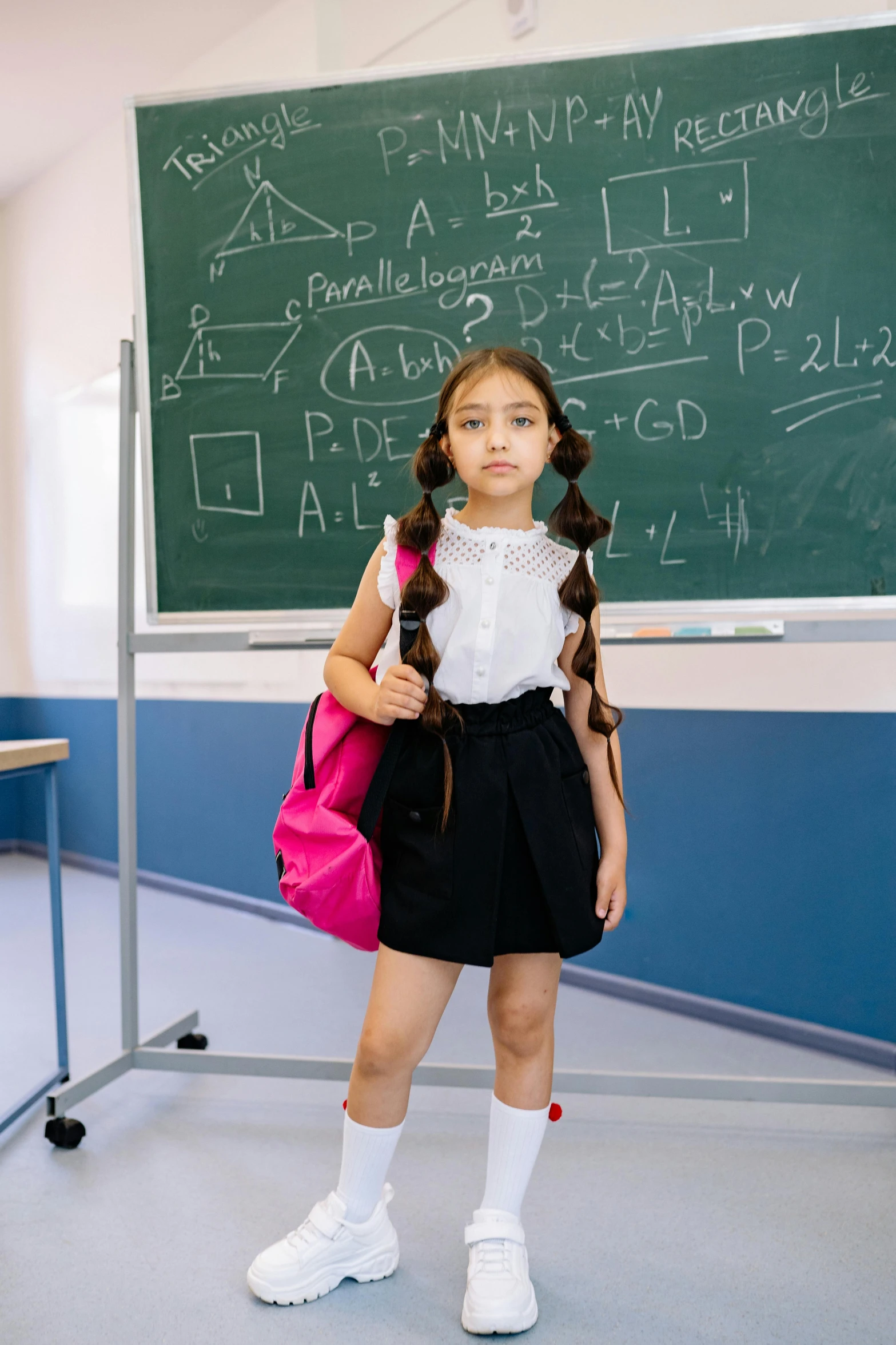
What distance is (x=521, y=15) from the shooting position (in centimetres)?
285

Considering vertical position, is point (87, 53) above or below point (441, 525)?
above

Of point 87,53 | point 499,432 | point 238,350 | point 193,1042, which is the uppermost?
point 87,53

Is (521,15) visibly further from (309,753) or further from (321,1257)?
(321,1257)

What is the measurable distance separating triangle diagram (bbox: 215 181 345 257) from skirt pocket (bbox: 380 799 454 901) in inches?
51.4

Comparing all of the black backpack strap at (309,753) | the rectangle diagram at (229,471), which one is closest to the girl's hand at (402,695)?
the black backpack strap at (309,753)

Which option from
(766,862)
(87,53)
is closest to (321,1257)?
(766,862)

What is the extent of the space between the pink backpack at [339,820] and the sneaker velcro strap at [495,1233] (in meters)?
0.41

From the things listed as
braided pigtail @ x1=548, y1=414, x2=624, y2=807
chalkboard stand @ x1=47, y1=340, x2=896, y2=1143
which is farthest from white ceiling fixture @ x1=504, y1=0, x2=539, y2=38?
braided pigtail @ x1=548, y1=414, x2=624, y2=807

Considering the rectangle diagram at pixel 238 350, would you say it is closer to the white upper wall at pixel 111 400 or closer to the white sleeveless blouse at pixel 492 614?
the white sleeveless blouse at pixel 492 614

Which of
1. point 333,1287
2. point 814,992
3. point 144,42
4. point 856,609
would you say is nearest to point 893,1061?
point 814,992

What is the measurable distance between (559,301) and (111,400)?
10.1ft

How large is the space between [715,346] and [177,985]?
2.23m

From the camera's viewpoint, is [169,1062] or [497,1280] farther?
[169,1062]

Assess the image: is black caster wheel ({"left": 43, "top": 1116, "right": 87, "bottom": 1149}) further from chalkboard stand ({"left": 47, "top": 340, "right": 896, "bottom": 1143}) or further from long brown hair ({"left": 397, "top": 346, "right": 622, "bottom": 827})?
long brown hair ({"left": 397, "top": 346, "right": 622, "bottom": 827})
